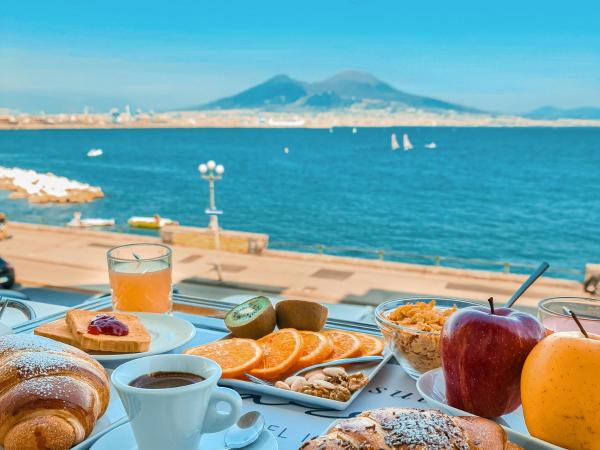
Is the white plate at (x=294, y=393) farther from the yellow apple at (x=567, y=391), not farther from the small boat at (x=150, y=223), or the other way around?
the small boat at (x=150, y=223)

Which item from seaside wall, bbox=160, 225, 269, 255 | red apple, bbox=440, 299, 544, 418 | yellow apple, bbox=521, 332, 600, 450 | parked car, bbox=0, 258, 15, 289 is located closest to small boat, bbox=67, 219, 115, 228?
seaside wall, bbox=160, 225, 269, 255

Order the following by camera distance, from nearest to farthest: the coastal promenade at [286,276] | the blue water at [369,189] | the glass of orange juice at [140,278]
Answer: the glass of orange juice at [140,278], the coastal promenade at [286,276], the blue water at [369,189]

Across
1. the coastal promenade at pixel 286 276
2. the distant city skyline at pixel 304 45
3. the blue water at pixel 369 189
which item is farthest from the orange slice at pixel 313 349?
the distant city skyline at pixel 304 45

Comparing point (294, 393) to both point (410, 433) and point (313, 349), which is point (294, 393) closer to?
point (313, 349)

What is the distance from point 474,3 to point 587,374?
99.7 metres

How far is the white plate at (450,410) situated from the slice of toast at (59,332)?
732 mm

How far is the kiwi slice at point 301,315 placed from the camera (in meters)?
1.43

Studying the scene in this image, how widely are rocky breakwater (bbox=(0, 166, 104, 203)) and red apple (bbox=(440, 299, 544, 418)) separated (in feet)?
134

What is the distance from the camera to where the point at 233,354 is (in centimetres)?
121

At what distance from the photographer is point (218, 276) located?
11.7 m

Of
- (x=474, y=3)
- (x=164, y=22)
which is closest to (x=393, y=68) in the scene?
(x=474, y=3)

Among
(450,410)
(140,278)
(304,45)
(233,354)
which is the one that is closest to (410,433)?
(450,410)

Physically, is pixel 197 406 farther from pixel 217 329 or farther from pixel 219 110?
pixel 219 110

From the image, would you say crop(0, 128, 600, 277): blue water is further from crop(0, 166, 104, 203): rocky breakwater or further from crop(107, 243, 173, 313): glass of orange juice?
crop(107, 243, 173, 313): glass of orange juice
